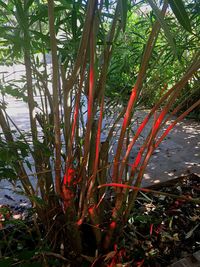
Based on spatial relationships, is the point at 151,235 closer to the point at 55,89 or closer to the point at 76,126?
the point at 76,126

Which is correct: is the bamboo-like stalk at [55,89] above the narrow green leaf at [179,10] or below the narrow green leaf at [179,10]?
below

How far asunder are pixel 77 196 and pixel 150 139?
12.6 inches

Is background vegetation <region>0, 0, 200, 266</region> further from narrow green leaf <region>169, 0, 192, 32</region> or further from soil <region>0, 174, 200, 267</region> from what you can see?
narrow green leaf <region>169, 0, 192, 32</region>

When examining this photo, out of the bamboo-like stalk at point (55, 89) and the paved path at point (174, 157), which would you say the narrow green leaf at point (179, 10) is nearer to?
the bamboo-like stalk at point (55, 89)

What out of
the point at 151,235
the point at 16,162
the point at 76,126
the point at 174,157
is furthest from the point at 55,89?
the point at 174,157

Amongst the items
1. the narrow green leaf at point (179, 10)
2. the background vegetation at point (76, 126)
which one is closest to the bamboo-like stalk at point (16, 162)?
the background vegetation at point (76, 126)

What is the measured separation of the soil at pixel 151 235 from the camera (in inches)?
35.7

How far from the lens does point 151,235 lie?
3.44 feet

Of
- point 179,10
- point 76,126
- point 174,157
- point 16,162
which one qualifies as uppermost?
point 179,10

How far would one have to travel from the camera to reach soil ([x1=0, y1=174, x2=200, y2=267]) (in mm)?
906

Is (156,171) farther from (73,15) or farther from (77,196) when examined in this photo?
(73,15)

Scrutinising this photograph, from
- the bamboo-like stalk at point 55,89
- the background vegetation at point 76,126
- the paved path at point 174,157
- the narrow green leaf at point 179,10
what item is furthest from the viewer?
the paved path at point 174,157

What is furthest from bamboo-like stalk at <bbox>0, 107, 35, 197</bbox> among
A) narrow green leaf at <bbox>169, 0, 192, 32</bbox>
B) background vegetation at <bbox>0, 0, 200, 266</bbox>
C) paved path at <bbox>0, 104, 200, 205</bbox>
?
narrow green leaf at <bbox>169, 0, 192, 32</bbox>

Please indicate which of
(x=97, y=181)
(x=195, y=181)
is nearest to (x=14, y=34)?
(x=97, y=181)
